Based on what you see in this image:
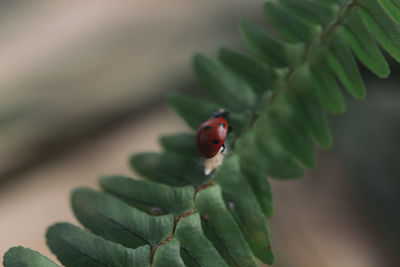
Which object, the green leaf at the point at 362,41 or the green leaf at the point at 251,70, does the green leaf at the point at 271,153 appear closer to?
the green leaf at the point at 251,70

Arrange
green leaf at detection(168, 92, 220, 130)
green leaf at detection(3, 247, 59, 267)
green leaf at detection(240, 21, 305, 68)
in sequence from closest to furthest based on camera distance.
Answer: green leaf at detection(3, 247, 59, 267)
green leaf at detection(240, 21, 305, 68)
green leaf at detection(168, 92, 220, 130)

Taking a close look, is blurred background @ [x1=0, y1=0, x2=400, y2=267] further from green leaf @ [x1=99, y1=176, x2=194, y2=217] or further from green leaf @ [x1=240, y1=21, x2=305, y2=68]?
green leaf @ [x1=99, y1=176, x2=194, y2=217]

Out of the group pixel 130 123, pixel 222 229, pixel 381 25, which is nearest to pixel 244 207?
pixel 222 229

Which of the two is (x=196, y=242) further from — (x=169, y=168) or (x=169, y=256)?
(x=169, y=168)

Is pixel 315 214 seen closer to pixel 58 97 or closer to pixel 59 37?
pixel 58 97

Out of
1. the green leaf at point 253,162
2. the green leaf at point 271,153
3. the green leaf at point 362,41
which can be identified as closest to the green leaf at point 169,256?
the green leaf at point 253,162

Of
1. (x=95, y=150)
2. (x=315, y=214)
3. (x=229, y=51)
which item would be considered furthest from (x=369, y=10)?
(x=95, y=150)

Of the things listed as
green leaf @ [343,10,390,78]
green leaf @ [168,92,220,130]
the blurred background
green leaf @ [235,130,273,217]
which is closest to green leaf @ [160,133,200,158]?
green leaf @ [168,92,220,130]
